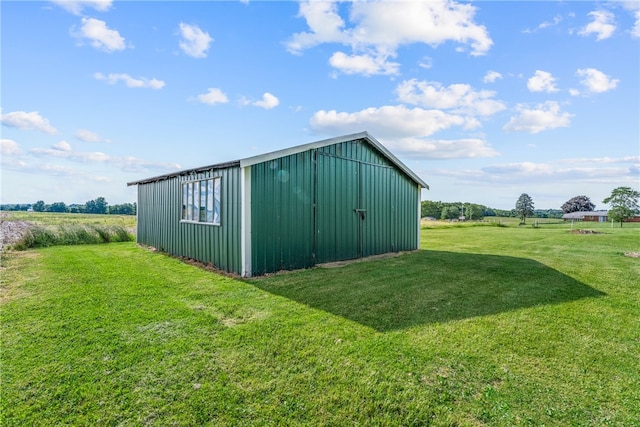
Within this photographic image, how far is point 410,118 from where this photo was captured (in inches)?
569

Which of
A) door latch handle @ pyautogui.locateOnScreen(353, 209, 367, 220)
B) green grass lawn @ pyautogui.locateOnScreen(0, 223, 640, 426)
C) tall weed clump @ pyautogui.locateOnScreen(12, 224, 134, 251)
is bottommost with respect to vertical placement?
green grass lawn @ pyautogui.locateOnScreen(0, 223, 640, 426)

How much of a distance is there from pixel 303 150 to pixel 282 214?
1.79 m

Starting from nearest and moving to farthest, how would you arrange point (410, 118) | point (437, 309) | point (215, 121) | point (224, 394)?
1. point (224, 394)
2. point (437, 309)
3. point (215, 121)
4. point (410, 118)

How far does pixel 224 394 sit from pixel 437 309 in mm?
3466

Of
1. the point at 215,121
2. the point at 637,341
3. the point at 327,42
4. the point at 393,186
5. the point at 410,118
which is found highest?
the point at 327,42

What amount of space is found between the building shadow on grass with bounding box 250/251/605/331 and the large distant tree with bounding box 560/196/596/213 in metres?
89.7

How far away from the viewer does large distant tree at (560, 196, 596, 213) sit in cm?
7531

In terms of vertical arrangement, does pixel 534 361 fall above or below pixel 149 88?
below

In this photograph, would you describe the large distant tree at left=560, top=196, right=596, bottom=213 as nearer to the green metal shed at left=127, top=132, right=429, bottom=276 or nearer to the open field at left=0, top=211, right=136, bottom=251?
the green metal shed at left=127, top=132, right=429, bottom=276

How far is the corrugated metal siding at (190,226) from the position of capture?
23.6 ft

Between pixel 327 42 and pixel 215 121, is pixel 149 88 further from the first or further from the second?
pixel 327 42

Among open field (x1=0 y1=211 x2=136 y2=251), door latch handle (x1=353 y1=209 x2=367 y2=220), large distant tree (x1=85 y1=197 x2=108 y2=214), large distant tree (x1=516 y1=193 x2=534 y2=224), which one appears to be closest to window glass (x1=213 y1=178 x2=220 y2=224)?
door latch handle (x1=353 y1=209 x2=367 y2=220)

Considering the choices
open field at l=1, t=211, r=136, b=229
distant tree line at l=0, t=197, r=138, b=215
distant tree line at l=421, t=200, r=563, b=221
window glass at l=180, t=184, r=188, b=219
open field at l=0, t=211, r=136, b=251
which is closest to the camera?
window glass at l=180, t=184, r=188, b=219

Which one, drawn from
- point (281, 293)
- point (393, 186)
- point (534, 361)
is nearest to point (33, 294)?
point (281, 293)
